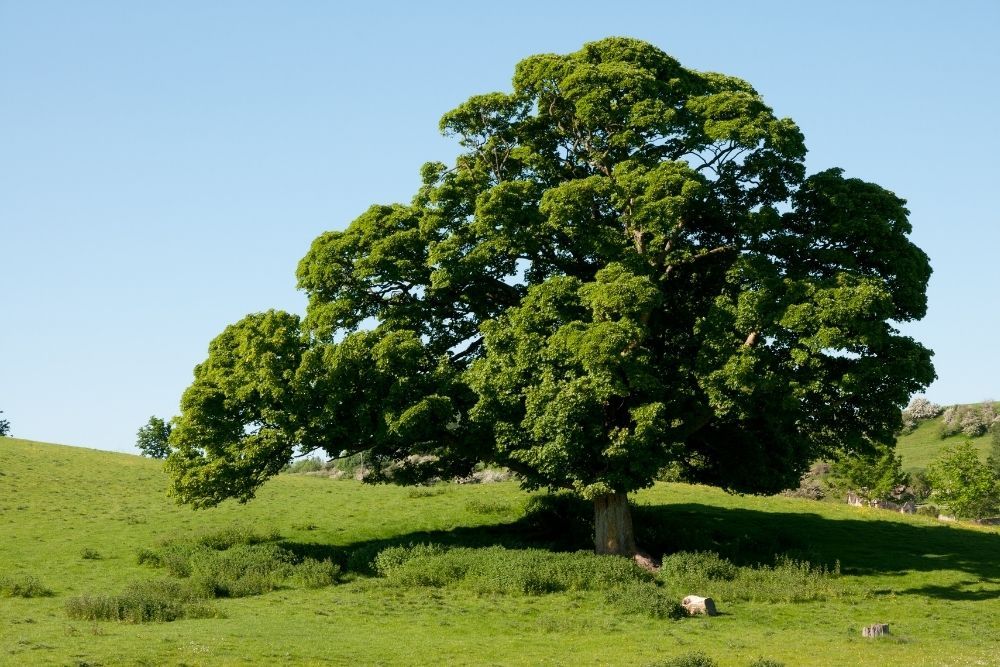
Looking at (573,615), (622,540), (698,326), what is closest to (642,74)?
(698,326)

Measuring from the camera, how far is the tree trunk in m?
45.3

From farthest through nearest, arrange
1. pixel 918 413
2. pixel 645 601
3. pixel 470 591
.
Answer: pixel 918 413
pixel 470 591
pixel 645 601

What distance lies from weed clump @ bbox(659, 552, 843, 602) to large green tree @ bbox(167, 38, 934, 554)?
3686 mm

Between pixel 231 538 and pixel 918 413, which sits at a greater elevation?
pixel 918 413

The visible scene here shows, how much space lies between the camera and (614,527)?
149 ft

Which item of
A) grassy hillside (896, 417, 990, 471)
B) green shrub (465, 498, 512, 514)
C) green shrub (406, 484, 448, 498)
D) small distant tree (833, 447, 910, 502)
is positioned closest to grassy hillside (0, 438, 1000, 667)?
green shrub (465, 498, 512, 514)

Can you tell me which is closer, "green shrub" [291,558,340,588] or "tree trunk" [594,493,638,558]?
"green shrub" [291,558,340,588]

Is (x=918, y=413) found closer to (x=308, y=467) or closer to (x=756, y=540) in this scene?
(x=308, y=467)

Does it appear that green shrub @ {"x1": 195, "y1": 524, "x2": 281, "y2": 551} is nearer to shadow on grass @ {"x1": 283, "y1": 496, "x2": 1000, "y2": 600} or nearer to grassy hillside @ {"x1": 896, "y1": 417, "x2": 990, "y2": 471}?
shadow on grass @ {"x1": 283, "y1": 496, "x2": 1000, "y2": 600}

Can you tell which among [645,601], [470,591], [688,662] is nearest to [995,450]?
[645,601]

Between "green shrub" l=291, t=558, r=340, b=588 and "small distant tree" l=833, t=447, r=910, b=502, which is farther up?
"small distant tree" l=833, t=447, r=910, b=502

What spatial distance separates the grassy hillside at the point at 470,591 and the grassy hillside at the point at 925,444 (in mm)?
78153

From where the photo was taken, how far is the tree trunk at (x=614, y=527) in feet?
149

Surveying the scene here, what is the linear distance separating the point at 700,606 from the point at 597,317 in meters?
12.4
